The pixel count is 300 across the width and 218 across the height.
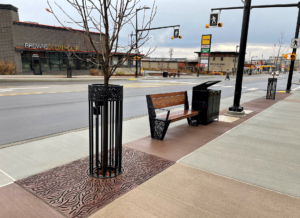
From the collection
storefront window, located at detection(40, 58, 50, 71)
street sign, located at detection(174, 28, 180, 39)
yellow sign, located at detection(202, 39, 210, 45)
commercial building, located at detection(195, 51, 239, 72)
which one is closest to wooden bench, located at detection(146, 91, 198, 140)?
street sign, located at detection(174, 28, 180, 39)

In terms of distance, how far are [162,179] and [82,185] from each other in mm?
1140

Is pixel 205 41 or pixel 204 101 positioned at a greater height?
pixel 205 41

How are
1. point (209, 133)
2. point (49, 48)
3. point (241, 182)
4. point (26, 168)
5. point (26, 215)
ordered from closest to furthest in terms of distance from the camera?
point (26, 215) < point (241, 182) < point (26, 168) < point (209, 133) < point (49, 48)

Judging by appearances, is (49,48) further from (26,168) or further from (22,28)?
A: (26,168)

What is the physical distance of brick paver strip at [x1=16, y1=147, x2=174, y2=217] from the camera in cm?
283

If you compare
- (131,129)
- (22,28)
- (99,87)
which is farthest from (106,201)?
(22,28)

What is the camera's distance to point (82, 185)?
328 cm

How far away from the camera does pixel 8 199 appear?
288 cm

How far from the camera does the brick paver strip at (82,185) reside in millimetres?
2831

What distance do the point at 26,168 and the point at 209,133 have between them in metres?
4.20

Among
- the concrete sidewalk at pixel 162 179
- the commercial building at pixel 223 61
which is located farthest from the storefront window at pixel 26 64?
the commercial building at pixel 223 61

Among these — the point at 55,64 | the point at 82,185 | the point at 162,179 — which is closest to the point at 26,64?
the point at 55,64

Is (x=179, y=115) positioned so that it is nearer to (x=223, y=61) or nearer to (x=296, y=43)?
(x=296, y=43)

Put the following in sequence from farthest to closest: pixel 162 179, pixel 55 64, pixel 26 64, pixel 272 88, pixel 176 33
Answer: pixel 55 64 → pixel 26 64 → pixel 176 33 → pixel 272 88 → pixel 162 179
